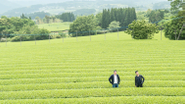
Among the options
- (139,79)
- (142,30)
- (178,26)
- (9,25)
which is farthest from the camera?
(9,25)

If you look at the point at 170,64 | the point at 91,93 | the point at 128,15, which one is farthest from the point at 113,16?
the point at 91,93

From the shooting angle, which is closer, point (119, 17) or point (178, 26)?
point (178, 26)

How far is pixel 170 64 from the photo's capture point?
16703mm

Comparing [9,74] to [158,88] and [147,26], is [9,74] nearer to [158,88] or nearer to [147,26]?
[158,88]

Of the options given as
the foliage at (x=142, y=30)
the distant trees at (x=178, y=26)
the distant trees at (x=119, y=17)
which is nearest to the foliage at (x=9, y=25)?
the distant trees at (x=119, y=17)

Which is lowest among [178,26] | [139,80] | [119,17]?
[139,80]

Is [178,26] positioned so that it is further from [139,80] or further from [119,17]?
[119,17]

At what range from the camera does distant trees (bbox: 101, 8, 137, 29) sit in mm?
112938

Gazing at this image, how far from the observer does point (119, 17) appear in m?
118

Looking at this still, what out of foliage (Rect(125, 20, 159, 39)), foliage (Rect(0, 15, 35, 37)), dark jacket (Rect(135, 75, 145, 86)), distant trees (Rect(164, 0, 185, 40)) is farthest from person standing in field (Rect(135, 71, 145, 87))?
foliage (Rect(0, 15, 35, 37))

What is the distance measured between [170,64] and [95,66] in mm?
8306

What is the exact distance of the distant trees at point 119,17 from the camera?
112938 millimetres

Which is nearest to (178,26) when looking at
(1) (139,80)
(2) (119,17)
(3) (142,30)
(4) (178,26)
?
(4) (178,26)

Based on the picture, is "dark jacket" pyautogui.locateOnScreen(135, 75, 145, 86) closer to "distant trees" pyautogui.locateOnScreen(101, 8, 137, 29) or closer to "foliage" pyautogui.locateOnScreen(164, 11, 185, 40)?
"foliage" pyautogui.locateOnScreen(164, 11, 185, 40)
